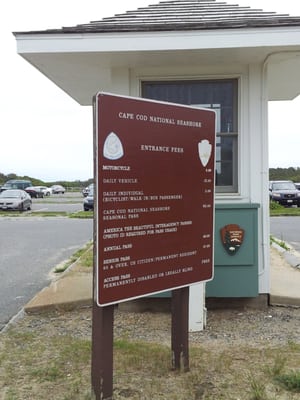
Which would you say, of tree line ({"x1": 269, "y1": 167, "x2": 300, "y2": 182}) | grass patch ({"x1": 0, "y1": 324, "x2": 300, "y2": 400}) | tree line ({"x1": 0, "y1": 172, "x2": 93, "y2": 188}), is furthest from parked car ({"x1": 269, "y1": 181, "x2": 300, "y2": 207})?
tree line ({"x1": 0, "y1": 172, "x2": 93, "y2": 188})

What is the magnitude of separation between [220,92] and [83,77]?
1891 millimetres

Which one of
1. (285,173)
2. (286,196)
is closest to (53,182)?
(285,173)

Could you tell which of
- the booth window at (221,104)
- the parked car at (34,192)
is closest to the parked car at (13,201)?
the parked car at (34,192)

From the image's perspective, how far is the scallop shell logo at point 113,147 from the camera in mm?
3117

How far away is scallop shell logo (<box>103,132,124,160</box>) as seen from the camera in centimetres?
312

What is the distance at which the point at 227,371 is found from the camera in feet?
12.6

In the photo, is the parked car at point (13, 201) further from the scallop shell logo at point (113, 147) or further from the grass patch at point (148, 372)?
the scallop shell logo at point (113, 147)

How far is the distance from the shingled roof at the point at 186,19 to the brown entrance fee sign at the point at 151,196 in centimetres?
152

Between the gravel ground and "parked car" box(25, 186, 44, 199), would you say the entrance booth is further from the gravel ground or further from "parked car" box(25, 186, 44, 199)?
"parked car" box(25, 186, 44, 199)

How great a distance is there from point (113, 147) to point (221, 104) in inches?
113

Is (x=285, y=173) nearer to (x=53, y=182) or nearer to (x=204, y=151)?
(x=53, y=182)

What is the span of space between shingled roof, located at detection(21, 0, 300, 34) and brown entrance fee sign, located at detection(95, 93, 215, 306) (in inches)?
59.8

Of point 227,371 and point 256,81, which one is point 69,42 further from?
point 227,371

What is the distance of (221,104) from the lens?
18.7 feet
